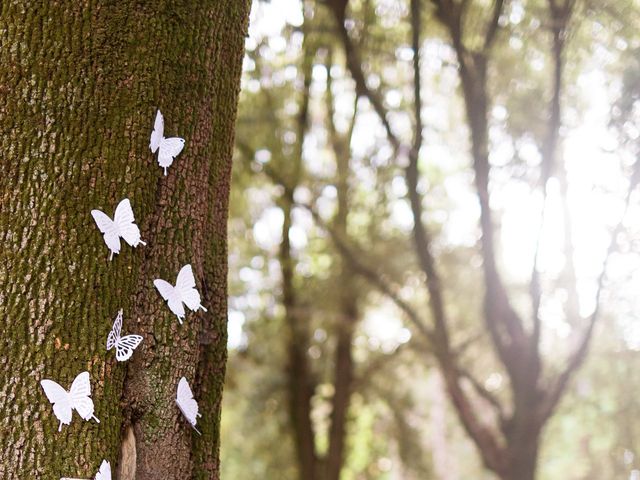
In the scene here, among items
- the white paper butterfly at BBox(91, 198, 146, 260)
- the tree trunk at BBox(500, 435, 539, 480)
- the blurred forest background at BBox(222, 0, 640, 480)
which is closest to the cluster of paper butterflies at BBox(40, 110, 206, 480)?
the white paper butterfly at BBox(91, 198, 146, 260)

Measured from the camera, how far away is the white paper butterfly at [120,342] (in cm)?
206

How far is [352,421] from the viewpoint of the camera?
9.60 metres

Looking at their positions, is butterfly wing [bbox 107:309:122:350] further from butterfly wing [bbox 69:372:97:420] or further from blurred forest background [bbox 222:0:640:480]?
blurred forest background [bbox 222:0:640:480]

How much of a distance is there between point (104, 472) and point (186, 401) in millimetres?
312

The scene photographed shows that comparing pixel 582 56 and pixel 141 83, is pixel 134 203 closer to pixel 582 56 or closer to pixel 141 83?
pixel 141 83

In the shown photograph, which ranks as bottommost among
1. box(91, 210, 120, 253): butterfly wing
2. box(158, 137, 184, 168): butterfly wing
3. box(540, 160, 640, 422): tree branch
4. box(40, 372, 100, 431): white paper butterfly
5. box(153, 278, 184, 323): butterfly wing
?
box(40, 372, 100, 431): white paper butterfly

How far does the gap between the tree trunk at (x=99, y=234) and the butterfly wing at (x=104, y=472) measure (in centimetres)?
2

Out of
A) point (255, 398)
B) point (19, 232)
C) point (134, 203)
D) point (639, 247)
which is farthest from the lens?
point (255, 398)

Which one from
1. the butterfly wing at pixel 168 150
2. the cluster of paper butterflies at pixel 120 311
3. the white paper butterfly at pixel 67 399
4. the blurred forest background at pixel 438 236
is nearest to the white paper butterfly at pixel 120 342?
the cluster of paper butterflies at pixel 120 311

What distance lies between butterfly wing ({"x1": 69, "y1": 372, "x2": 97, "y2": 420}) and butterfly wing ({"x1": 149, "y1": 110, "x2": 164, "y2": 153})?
66 cm

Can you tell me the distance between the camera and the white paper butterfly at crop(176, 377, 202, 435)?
220 centimetres

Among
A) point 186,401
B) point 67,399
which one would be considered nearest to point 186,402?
point 186,401

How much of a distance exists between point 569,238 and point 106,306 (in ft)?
18.4

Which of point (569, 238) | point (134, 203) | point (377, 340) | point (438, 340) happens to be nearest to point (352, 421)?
point (377, 340)
